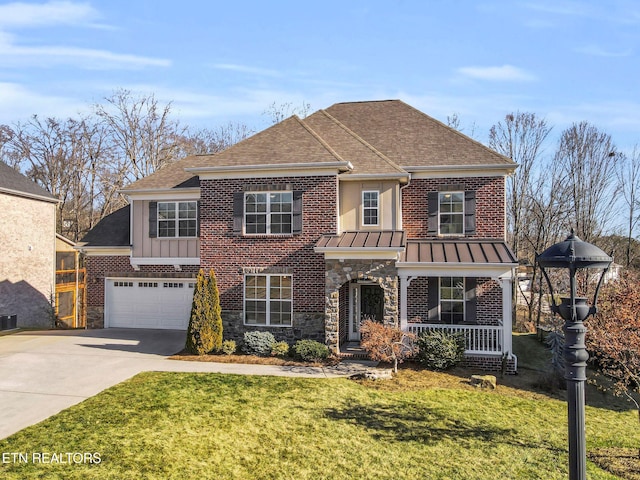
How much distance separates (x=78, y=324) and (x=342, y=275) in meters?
19.1

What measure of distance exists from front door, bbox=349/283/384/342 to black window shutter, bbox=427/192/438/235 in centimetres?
281

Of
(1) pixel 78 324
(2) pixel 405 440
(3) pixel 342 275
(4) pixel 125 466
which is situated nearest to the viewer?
(4) pixel 125 466

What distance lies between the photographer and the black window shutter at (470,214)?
52.9 feet

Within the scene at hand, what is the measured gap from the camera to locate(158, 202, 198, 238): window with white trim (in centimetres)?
1778

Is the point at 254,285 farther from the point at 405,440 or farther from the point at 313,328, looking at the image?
the point at 405,440

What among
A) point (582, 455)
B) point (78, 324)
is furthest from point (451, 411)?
point (78, 324)

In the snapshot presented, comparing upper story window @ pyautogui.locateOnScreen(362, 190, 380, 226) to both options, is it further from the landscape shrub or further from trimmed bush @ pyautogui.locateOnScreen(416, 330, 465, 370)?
trimmed bush @ pyautogui.locateOnScreen(416, 330, 465, 370)

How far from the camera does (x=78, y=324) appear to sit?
1038 inches

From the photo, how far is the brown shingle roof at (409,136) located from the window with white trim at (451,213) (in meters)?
1.16

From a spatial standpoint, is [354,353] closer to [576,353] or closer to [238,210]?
[238,210]

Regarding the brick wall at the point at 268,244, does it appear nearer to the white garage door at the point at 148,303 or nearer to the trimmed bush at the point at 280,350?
the trimmed bush at the point at 280,350

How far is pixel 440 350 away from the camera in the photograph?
13.3 m

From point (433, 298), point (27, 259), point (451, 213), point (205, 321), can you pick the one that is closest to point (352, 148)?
point (451, 213)

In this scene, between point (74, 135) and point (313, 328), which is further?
point (74, 135)
